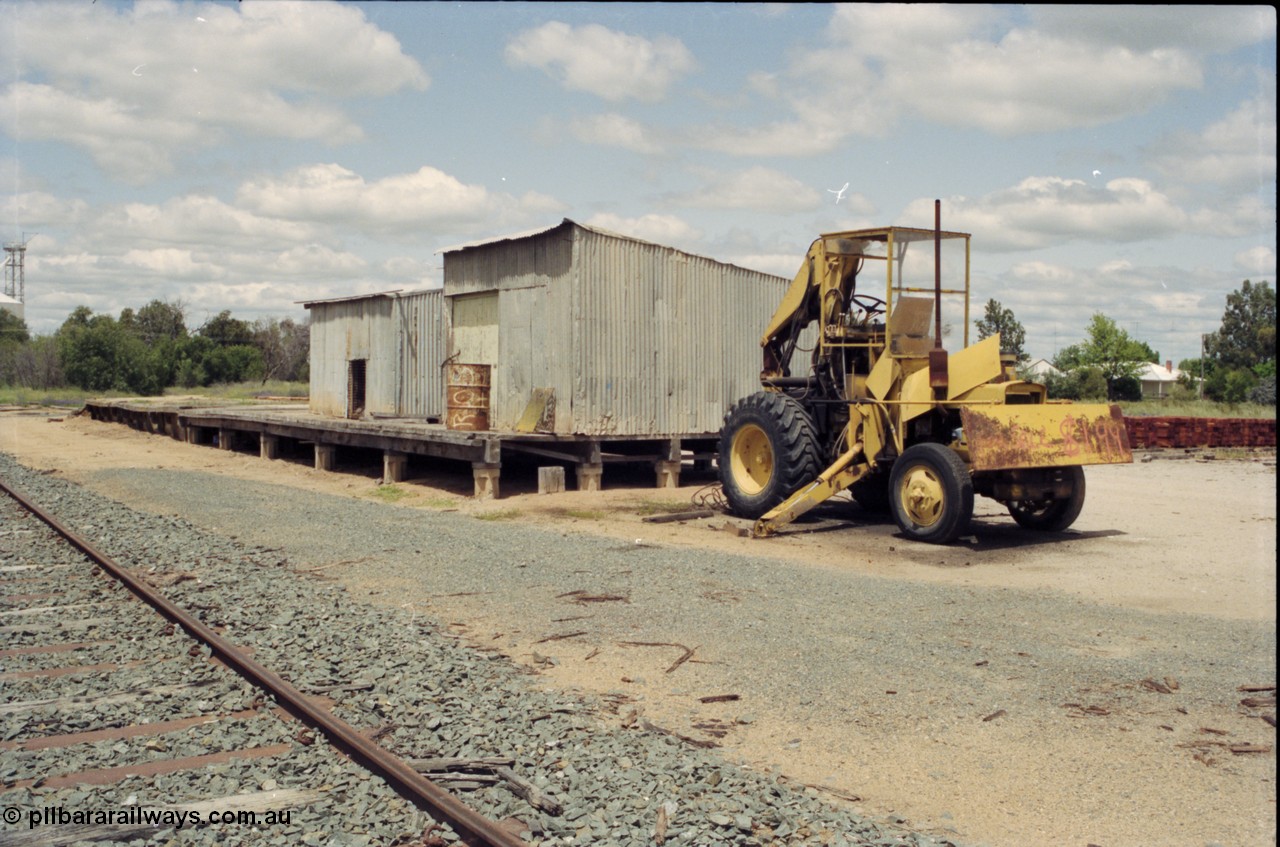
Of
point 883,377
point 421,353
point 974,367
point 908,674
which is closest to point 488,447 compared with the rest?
point 883,377

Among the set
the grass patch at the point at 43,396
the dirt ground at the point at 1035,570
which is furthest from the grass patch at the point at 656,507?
the grass patch at the point at 43,396

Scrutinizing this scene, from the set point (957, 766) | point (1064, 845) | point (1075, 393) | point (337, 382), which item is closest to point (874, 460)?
point (957, 766)

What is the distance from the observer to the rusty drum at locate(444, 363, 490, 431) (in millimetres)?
17500

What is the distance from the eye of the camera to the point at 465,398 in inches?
690

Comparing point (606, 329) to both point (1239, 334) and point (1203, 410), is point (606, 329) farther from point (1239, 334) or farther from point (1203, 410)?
point (1239, 334)

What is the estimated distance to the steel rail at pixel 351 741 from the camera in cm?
421

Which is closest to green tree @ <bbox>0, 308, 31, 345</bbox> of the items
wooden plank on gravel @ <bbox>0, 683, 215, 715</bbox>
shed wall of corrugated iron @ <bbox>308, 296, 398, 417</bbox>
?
shed wall of corrugated iron @ <bbox>308, 296, 398, 417</bbox>

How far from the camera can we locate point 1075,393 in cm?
5116

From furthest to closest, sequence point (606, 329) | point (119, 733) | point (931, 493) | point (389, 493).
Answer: point (389, 493)
point (606, 329)
point (931, 493)
point (119, 733)

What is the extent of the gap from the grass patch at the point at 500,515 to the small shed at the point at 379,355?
6933mm

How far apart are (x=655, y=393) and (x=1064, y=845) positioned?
1351cm

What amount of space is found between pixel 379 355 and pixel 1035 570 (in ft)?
58.2

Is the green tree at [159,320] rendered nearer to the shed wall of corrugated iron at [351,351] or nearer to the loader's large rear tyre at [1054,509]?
the shed wall of corrugated iron at [351,351]

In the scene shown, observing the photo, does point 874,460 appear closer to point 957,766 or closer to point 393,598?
point 393,598
